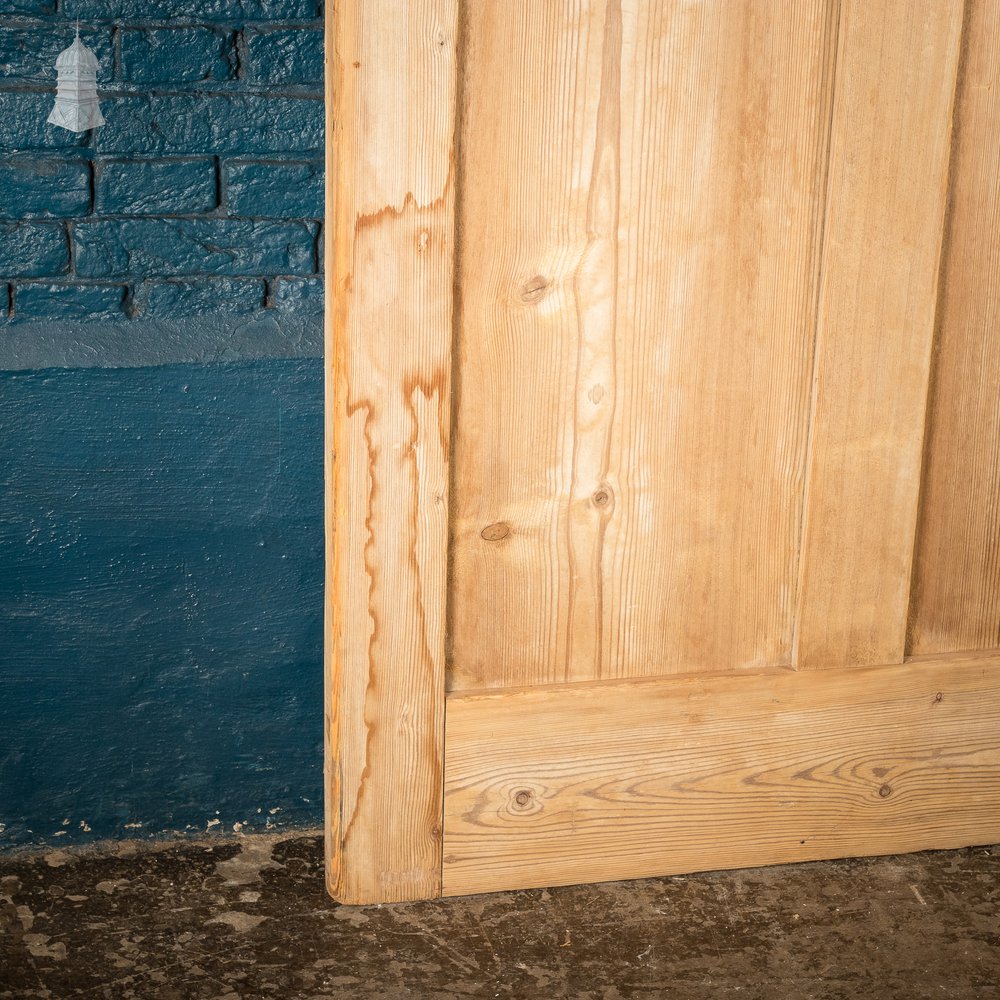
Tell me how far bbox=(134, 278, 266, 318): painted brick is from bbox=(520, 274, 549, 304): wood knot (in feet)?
1.60

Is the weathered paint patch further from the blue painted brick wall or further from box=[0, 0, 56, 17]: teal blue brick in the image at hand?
box=[0, 0, 56, 17]: teal blue brick

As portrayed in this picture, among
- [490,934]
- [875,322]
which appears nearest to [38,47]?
[875,322]

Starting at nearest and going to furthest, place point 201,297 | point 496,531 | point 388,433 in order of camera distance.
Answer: point 388,433, point 496,531, point 201,297

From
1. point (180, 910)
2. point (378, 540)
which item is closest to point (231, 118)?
point (378, 540)

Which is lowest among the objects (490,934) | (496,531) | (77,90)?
(490,934)

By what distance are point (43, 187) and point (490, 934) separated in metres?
1.39

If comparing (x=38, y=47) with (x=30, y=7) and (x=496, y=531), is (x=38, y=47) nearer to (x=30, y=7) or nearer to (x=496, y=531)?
(x=30, y=7)

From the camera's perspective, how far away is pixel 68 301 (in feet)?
6.33

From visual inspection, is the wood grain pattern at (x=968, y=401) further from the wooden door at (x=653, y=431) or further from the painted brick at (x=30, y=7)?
the painted brick at (x=30, y=7)

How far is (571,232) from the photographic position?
1.77m

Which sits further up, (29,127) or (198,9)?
(198,9)

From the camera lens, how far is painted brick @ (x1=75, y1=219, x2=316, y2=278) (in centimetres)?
193

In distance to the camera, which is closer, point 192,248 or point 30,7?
point 30,7

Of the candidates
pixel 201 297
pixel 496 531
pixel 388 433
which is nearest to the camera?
pixel 388 433
